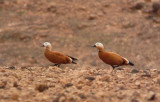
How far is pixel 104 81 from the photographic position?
5.34 m

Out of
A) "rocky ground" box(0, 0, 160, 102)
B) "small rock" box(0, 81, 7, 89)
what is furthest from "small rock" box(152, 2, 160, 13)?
"small rock" box(0, 81, 7, 89)

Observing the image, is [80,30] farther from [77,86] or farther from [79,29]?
[77,86]

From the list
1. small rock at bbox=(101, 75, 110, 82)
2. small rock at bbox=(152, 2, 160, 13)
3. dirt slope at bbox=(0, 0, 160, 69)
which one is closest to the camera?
small rock at bbox=(101, 75, 110, 82)

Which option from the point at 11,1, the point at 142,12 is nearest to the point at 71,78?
the point at 142,12

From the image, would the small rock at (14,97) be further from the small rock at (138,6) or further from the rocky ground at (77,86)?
the small rock at (138,6)

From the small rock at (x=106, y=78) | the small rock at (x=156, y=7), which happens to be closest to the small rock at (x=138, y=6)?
the small rock at (x=156, y=7)

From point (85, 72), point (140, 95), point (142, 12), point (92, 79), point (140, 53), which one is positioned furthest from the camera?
point (142, 12)

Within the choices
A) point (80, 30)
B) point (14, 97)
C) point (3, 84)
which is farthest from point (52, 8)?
point (14, 97)

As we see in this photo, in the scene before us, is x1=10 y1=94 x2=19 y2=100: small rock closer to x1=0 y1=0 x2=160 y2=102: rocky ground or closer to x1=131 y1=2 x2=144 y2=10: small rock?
x1=0 y1=0 x2=160 y2=102: rocky ground

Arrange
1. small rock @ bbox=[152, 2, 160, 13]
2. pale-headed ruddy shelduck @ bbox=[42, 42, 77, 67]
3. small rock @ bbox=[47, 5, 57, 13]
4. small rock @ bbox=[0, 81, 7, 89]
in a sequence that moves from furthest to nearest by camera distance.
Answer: small rock @ bbox=[47, 5, 57, 13]
small rock @ bbox=[152, 2, 160, 13]
pale-headed ruddy shelduck @ bbox=[42, 42, 77, 67]
small rock @ bbox=[0, 81, 7, 89]

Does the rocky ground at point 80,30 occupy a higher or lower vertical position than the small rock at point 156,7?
lower

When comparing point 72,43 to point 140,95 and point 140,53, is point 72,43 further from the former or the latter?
point 140,95

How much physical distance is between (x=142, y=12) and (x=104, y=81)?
17.1 meters

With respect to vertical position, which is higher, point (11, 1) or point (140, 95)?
point (11, 1)
